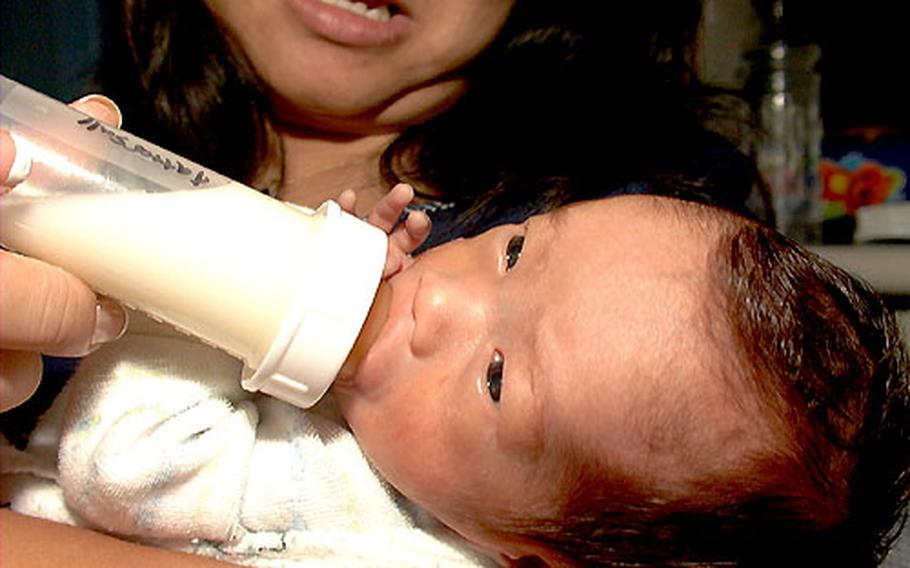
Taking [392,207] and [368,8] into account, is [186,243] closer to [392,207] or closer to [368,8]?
[392,207]

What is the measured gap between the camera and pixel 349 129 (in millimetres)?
1334

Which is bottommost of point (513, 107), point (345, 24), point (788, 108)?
point (788, 108)

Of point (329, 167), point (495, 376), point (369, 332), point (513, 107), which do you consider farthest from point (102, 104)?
point (513, 107)

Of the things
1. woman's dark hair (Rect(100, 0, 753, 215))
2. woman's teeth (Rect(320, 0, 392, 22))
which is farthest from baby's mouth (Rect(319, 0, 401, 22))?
woman's dark hair (Rect(100, 0, 753, 215))

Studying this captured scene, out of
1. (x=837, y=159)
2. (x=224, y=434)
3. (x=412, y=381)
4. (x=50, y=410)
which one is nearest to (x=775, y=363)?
(x=412, y=381)

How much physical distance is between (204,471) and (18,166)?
337 mm

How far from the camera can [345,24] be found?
45.1 inches

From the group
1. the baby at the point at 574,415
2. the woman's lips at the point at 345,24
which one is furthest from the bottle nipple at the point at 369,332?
the woman's lips at the point at 345,24

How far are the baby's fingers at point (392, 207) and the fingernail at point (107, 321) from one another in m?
0.31

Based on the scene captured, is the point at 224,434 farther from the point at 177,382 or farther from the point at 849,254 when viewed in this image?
the point at 849,254

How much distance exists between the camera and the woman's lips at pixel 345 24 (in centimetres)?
114

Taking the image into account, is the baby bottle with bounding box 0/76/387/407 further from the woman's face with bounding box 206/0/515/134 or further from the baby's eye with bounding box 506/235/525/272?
the woman's face with bounding box 206/0/515/134

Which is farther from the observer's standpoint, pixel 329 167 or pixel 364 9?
pixel 329 167

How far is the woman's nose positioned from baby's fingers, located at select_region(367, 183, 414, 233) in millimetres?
135
